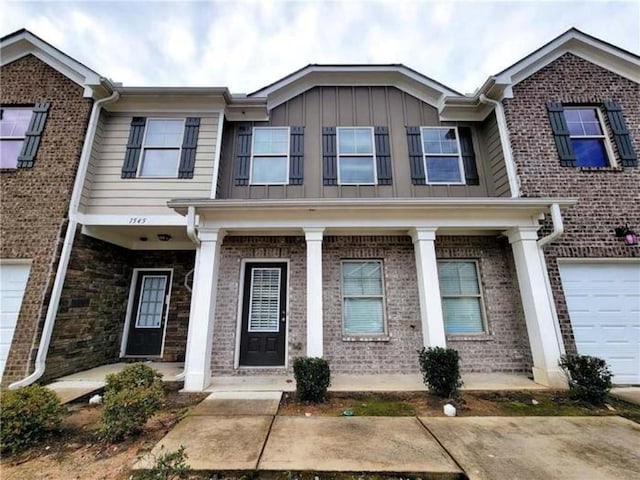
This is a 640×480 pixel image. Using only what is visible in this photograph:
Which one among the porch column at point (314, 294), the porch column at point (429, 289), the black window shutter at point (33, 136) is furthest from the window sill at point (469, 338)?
the black window shutter at point (33, 136)

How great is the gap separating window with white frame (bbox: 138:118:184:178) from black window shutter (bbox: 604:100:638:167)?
30.1 ft

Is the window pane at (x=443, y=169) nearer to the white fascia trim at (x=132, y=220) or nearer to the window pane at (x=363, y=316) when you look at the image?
the window pane at (x=363, y=316)

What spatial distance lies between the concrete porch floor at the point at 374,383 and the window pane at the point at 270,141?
4676mm

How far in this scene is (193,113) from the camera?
603cm

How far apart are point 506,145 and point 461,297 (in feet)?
10.8

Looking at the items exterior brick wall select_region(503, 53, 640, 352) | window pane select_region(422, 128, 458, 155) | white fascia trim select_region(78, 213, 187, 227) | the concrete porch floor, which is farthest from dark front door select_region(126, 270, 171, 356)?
exterior brick wall select_region(503, 53, 640, 352)

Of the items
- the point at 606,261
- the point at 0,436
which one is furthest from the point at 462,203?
the point at 0,436

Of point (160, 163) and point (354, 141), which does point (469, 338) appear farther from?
point (160, 163)

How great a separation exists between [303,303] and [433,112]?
5373mm

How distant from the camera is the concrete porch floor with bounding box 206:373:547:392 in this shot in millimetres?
4281

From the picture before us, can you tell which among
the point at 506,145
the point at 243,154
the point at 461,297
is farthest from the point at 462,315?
the point at 243,154

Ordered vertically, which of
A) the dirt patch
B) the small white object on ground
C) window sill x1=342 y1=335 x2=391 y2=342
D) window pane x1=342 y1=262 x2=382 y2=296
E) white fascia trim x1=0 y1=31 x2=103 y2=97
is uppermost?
white fascia trim x1=0 y1=31 x2=103 y2=97

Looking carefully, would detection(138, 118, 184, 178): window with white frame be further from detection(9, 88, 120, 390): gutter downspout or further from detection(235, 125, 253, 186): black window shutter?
detection(235, 125, 253, 186): black window shutter

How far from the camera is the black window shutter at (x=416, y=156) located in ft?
19.5
